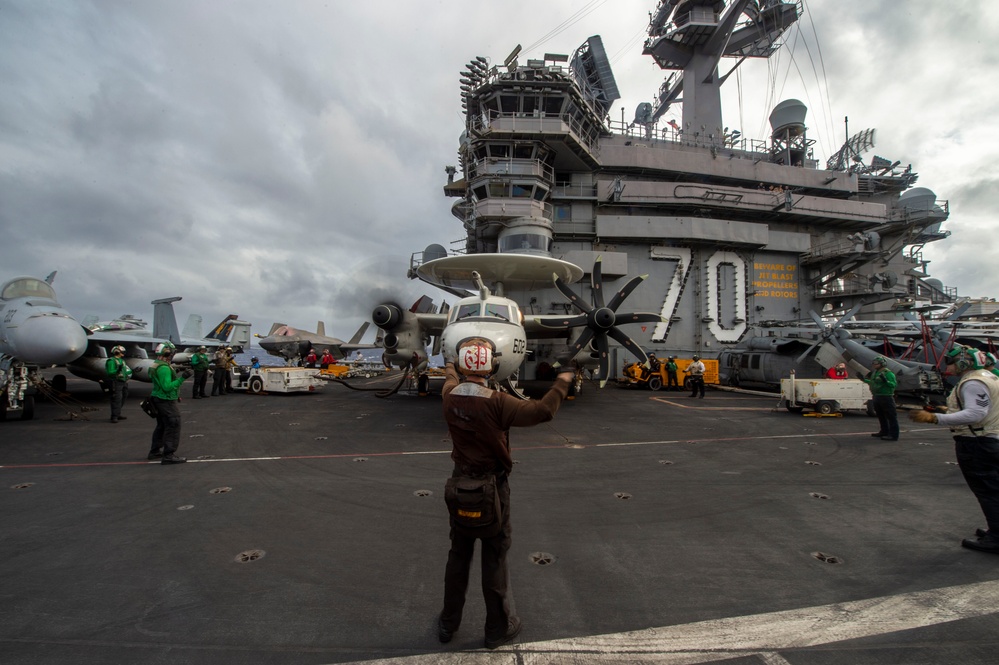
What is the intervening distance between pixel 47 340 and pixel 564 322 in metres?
13.9

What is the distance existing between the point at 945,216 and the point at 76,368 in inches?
2067

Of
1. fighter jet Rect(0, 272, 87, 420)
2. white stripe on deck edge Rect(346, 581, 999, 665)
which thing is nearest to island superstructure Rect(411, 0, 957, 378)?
fighter jet Rect(0, 272, 87, 420)

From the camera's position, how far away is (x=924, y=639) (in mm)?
2791

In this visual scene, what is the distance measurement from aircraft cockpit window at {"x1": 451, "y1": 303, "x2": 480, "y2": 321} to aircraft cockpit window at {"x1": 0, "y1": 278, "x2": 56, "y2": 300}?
12021 mm

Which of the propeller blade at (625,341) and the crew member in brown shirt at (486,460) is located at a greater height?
the propeller blade at (625,341)

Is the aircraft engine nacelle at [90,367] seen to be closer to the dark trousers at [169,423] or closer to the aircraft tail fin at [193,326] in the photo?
the dark trousers at [169,423]

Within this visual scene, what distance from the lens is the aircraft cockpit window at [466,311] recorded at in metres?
10.2

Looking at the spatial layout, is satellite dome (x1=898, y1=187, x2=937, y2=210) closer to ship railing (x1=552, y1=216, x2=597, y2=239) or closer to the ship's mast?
the ship's mast

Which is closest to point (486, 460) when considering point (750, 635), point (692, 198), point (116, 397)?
point (750, 635)

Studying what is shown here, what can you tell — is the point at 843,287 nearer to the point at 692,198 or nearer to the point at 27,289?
the point at 692,198

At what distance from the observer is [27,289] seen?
12.0 metres

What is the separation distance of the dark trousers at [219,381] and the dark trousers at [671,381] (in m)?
21.2

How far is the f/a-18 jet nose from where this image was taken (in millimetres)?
10586

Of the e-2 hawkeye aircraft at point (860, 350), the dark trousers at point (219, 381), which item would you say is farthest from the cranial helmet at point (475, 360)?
the dark trousers at point (219, 381)
